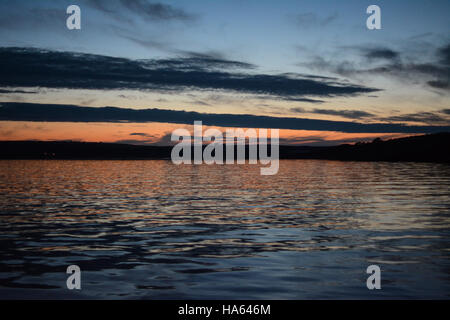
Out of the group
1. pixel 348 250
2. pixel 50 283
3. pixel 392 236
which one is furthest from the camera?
pixel 392 236

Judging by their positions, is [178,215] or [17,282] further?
[178,215]

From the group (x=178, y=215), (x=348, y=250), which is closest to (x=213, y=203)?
(x=178, y=215)
